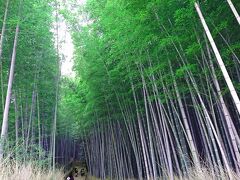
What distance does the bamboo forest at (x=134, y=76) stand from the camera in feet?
12.7

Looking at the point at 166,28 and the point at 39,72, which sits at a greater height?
the point at 39,72

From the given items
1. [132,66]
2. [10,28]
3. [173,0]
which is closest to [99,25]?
[132,66]

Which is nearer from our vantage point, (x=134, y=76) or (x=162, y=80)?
(x=162, y=80)

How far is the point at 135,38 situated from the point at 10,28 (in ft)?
8.50

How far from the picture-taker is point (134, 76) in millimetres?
5969

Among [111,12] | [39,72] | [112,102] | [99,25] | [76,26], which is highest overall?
[76,26]

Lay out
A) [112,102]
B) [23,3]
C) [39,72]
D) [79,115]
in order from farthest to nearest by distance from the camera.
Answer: [79,115] < [112,102] < [39,72] < [23,3]

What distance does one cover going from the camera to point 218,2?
3.90 metres

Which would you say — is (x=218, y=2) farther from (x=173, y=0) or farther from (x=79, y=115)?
(x=79, y=115)

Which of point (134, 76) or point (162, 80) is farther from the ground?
point (134, 76)

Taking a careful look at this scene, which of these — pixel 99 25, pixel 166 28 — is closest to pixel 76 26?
pixel 99 25

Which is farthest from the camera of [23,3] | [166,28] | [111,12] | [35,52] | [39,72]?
[39,72]

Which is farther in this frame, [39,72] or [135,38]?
[39,72]

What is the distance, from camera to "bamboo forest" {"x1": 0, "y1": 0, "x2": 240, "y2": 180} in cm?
386
